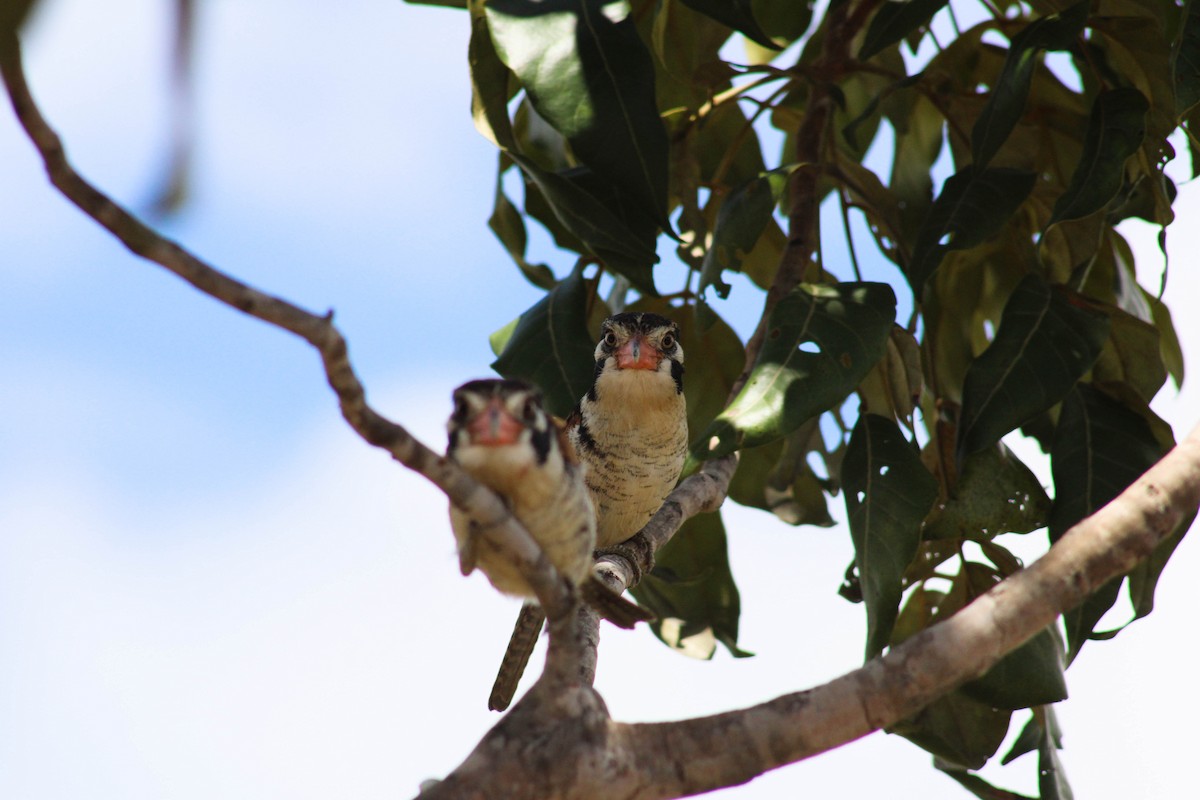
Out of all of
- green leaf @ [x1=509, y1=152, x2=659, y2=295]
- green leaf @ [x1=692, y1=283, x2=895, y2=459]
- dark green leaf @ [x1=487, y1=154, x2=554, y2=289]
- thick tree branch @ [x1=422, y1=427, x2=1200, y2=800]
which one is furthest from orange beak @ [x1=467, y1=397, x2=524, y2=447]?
dark green leaf @ [x1=487, y1=154, x2=554, y2=289]

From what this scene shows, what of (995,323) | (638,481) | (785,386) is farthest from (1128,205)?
(638,481)

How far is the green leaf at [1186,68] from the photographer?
97.1 inches

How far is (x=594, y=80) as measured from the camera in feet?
8.91

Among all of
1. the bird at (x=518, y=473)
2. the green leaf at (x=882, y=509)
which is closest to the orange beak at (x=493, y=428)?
the bird at (x=518, y=473)

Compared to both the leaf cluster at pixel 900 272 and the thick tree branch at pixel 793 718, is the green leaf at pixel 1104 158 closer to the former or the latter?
the leaf cluster at pixel 900 272

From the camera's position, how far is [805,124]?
11.6ft

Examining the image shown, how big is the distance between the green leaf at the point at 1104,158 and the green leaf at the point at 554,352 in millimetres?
1231

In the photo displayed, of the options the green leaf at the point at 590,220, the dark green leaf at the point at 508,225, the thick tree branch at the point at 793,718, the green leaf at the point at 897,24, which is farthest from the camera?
the dark green leaf at the point at 508,225

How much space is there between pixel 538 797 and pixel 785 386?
4.06 ft

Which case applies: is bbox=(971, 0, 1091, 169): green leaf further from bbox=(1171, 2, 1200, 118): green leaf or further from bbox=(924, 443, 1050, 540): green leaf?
bbox=(924, 443, 1050, 540): green leaf

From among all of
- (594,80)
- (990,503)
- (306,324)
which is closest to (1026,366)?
Result: (990,503)

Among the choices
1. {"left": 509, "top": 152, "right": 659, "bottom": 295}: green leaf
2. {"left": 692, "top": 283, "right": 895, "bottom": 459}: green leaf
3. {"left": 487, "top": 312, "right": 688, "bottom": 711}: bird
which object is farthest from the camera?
Result: {"left": 487, "top": 312, "right": 688, "bottom": 711}: bird

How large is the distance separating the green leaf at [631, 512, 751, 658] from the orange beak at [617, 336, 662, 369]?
67cm

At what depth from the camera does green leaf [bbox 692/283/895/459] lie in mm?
2455
